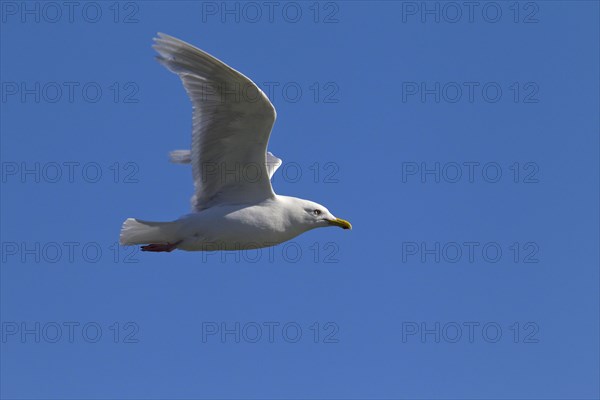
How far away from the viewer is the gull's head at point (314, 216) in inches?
549

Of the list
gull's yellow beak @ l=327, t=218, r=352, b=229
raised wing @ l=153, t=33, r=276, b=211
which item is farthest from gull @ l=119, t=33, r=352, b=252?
gull's yellow beak @ l=327, t=218, r=352, b=229

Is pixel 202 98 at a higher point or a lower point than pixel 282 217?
higher

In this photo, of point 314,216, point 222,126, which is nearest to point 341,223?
point 314,216

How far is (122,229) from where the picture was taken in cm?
1353

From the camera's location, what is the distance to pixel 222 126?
13.4 meters

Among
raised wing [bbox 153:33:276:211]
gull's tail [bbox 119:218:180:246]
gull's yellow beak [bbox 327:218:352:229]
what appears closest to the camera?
raised wing [bbox 153:33:276:211]

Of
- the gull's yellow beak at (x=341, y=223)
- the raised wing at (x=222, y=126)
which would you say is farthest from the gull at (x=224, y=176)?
the gull's yellow beak at (x=341, y=223)

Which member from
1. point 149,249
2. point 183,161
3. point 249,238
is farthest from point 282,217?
point 183,161

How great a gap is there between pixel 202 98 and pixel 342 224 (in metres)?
2.33

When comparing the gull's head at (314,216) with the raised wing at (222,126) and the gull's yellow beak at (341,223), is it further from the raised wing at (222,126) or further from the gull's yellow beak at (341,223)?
the raised wing at (222,126)

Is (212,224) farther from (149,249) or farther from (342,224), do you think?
(342,224)

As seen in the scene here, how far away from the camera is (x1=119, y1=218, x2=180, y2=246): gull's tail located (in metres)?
13.5

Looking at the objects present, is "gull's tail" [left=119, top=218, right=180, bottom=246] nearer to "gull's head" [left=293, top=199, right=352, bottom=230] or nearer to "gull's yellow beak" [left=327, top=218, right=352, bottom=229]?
"gull's head" [left=293, top=199, right=352, bottom=230]

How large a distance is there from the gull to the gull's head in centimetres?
1
